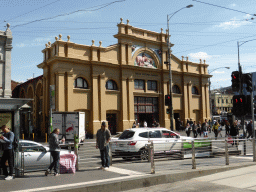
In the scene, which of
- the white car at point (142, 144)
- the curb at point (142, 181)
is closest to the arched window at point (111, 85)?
the white car at point (142, 144)

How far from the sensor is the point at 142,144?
12680 millimetres

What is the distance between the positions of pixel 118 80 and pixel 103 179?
82.5 feet

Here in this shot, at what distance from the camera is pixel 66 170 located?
918 centimetres

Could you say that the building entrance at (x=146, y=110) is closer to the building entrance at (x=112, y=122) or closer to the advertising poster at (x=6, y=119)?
the building entrance at (x=112, y=122)

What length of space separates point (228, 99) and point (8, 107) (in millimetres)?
87055

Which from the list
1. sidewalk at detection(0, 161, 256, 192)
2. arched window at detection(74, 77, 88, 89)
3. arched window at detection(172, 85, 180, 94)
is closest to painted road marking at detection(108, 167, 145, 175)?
sidewalk at detection(0, 161, 256, 192)

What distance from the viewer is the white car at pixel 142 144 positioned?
10.8 meters

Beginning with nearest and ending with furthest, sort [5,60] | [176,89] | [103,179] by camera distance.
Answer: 1. [103,179]
2. [5,60]
3. [176,89]

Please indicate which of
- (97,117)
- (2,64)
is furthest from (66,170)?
(97,117)

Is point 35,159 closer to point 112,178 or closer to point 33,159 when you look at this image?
point 33,159

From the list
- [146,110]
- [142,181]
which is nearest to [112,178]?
[142,181]

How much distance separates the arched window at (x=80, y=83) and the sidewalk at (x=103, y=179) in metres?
20.8

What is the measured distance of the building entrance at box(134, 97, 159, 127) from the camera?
34.6 m

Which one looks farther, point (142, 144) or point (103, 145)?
point (142, 144)
